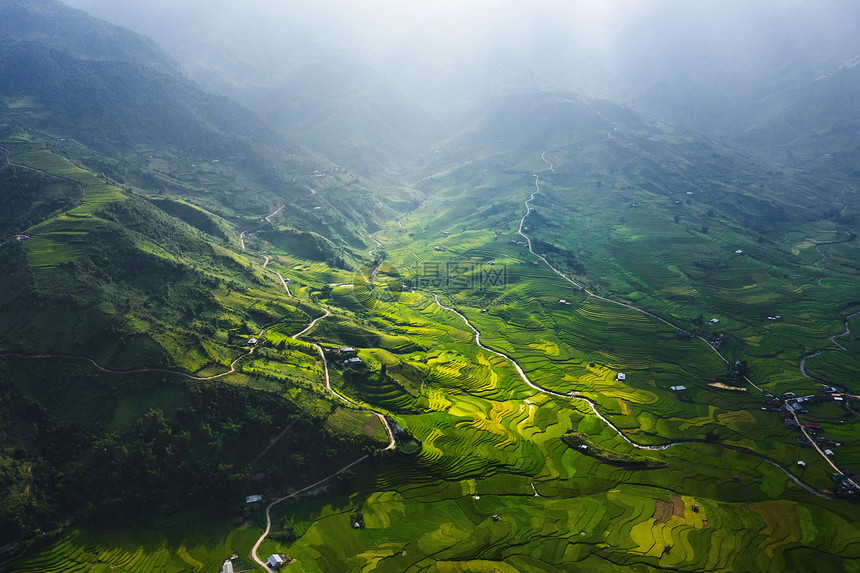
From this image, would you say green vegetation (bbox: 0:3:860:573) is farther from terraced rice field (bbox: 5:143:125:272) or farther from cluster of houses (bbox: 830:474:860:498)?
cluster of houses (bbox: 830:474:860:498)

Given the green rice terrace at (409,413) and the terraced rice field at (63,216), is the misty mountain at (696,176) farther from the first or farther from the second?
the terraced rice field at (63,216)

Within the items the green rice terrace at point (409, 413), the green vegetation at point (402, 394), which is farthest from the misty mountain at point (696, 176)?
the green rice terrace at point (409, 413)

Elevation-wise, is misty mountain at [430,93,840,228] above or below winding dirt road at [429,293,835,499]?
above

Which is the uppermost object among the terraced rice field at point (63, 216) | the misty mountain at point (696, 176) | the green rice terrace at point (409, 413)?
the misty mountain at point (696, 176)

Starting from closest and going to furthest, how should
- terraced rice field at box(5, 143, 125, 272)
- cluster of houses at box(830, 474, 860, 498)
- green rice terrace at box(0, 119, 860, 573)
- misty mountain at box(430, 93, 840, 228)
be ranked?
green rice terrace at box(0, 119, 860, 573)
cluster of houses at box(830, 474, 860, 498)
terraced rice field at box(5, 143, 125, 272)
misty mountain at box(430, 93, 840, 228)

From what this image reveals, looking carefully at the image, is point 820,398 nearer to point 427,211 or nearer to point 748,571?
point 748,571

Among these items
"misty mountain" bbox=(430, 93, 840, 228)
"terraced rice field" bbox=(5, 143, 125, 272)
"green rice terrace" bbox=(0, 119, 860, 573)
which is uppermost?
"misty mountain" bbox=(430, 93, 840, 228)

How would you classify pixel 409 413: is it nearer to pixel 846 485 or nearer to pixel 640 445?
pixel 640 445

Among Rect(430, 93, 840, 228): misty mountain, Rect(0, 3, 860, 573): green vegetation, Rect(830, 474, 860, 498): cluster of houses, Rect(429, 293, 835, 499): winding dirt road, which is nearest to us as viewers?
Rect(0, 3, 860, 573): green vegetation

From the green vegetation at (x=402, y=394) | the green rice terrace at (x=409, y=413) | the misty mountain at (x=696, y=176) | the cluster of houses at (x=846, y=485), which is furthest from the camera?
the misty mountain at (x=696, y=176)

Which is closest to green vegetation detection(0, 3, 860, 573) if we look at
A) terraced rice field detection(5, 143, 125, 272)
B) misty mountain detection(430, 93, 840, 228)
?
terraced rice field detection(5, 143, 125, 272)

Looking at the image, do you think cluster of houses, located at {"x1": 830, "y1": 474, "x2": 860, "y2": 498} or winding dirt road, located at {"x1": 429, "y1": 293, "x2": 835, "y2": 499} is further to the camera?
winding dirt road, located at {"x1": 429, "y1": 293, "x2": 835, "y2": 499}
